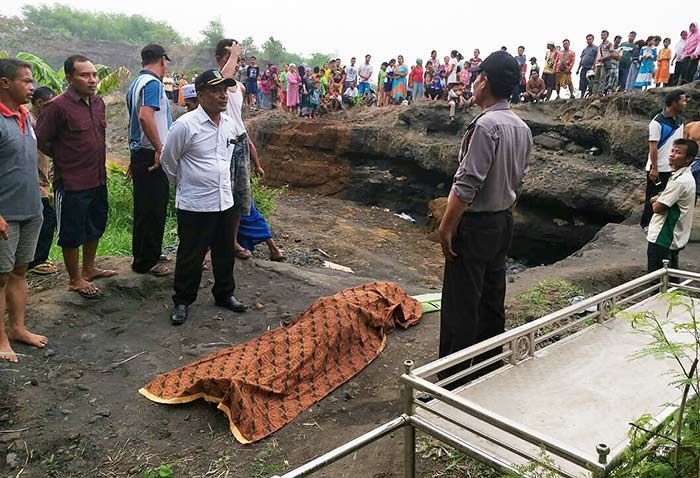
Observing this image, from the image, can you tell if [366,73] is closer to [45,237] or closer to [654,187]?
[654,187]

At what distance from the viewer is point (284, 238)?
8594mm

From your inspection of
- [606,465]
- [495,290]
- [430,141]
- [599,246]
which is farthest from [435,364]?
[430,141]

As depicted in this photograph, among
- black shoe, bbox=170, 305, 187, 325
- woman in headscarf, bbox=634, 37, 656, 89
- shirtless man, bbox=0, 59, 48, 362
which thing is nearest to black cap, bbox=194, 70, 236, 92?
shirtless man, bbox=0, 59, 48, 362

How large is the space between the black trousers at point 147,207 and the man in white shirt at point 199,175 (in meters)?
0.51

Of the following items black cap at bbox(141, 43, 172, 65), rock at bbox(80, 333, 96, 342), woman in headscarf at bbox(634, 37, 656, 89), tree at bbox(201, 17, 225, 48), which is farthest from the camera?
tree at bbox(201, 17, 225, 48)

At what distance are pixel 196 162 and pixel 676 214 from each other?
393cm

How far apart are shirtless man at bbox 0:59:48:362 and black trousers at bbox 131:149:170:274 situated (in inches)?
44.1

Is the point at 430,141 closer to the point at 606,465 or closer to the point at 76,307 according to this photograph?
the point at 76,307

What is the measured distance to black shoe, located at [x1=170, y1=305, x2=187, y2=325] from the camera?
4.32 m

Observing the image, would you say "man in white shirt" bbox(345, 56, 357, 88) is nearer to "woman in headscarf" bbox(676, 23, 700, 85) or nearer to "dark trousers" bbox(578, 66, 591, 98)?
"dark trousers" bbox(578, 66, 591, 98)

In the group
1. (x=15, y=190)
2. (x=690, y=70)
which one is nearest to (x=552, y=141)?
(x=690, y=70)

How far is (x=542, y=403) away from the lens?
2211 millimetres

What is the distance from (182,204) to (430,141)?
1093cm

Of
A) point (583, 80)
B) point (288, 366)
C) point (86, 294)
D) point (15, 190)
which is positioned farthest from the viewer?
point (583, 80)
